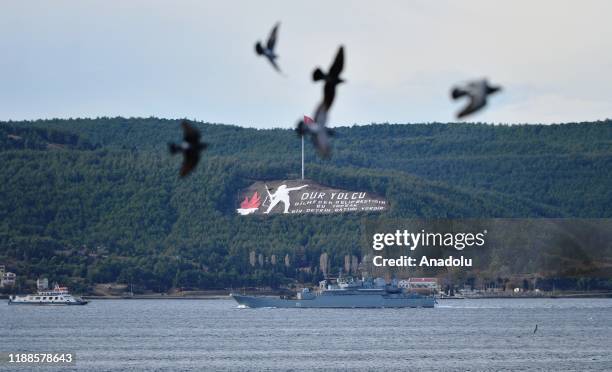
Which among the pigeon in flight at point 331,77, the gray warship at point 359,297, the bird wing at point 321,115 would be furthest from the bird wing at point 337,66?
the gray warship at point 359,297

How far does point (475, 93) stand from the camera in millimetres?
31141

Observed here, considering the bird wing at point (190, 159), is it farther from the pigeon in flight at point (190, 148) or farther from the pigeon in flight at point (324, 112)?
the pigeon in flight at point (324, 112)

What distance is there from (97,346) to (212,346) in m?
7.58

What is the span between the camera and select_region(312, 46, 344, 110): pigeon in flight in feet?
102

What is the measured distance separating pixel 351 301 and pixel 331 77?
498 feet

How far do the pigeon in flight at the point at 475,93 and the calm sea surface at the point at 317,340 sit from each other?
195ft

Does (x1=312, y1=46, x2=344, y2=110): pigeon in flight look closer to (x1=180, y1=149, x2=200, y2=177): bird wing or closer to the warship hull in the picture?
(x1=180, y1=149, x2=200, y2=177): bird wing

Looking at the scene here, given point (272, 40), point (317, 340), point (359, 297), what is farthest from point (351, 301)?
point (272, 40)

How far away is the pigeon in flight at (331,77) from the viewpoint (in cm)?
3109

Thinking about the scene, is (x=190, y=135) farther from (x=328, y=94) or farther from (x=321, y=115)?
(x=328, y=94)

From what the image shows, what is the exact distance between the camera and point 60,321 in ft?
506

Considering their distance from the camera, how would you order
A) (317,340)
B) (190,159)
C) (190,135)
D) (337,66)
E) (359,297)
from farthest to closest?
(359,297), (317,340), (337,66), (190,159), (190,135)

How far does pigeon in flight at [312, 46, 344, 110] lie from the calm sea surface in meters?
59.0

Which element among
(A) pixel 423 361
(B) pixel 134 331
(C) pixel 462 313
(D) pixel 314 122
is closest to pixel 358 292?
(C) pixel 462 313
